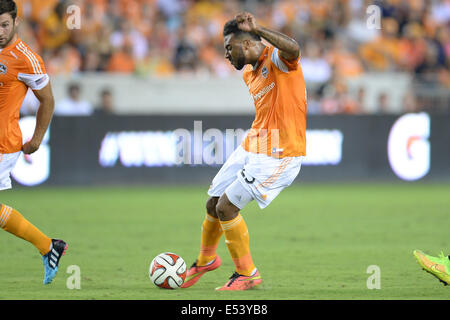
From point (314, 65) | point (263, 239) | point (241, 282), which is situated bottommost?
point (241, 282)

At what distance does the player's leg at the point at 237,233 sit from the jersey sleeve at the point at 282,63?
38.7 inches

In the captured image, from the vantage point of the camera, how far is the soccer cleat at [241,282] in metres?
6.64

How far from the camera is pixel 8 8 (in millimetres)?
6523

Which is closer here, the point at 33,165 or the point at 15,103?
the point at 15,103

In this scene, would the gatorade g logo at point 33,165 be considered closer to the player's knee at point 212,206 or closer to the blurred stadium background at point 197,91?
the blurred stadium background at point 197,91

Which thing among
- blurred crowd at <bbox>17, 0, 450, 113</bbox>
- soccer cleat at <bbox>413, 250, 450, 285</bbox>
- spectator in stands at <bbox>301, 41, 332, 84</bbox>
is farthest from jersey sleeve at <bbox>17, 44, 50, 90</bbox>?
spectator in stands at <bbox>301, 41, 332, 84</bbox>

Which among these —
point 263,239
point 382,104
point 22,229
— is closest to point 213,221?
point 22,229

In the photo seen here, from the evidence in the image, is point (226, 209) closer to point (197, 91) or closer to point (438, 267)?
point (438, 267)

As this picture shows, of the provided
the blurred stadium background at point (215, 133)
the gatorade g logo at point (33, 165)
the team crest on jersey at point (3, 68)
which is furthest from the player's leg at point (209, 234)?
the gatorade g logo at point (33, 165)

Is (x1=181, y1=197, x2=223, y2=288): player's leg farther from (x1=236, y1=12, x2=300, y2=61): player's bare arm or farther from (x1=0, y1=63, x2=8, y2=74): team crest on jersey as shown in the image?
(x1=0, y1=63, x2=8, y2=74): team crest on jersey

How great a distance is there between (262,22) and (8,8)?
1320cm

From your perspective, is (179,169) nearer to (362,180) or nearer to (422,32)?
Result: (362,180)

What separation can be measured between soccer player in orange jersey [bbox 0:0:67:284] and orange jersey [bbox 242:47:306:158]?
176 centimetres

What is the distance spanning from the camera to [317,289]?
6.59 metres
